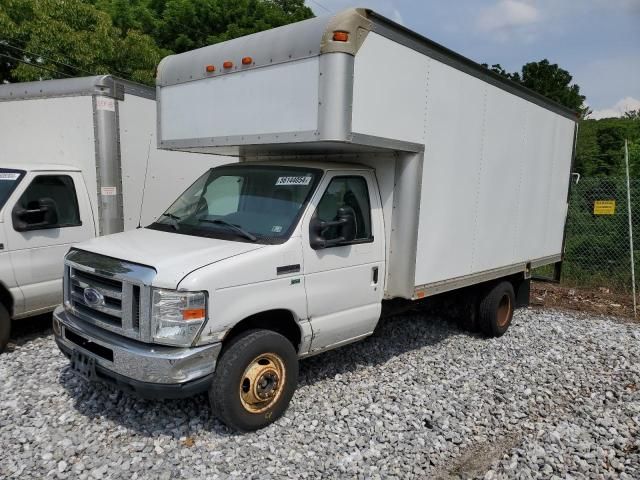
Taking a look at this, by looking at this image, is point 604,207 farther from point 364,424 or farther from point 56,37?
point 56,37

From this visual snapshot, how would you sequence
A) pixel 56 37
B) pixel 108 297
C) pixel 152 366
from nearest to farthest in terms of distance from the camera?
1. pixel 152 366
2. pixel 108 297
3. pixel 56 37

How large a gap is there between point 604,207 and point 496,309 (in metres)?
4.59

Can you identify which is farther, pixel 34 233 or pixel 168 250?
pixel 34 233

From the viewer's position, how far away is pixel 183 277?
3527 mm

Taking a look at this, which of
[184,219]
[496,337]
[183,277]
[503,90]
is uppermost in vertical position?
[503,90]

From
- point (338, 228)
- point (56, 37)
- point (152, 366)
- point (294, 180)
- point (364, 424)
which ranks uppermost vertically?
point (56, 37)

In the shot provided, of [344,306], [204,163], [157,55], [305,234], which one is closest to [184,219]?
[305,234]

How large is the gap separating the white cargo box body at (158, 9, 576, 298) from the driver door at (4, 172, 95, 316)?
1562mm

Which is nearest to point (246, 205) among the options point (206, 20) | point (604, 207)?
point (604, 207)

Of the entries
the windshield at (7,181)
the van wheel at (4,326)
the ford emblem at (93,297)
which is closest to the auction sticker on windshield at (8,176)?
the windshield at (7,181)

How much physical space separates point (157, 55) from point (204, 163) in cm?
915

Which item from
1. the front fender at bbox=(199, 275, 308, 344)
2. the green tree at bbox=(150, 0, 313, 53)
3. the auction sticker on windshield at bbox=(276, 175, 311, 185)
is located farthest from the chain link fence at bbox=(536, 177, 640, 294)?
the green tree at bbox=(150, 0, 313, 53)

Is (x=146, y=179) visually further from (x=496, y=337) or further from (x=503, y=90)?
(x=496, y=337)

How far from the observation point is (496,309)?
6.64 meters
